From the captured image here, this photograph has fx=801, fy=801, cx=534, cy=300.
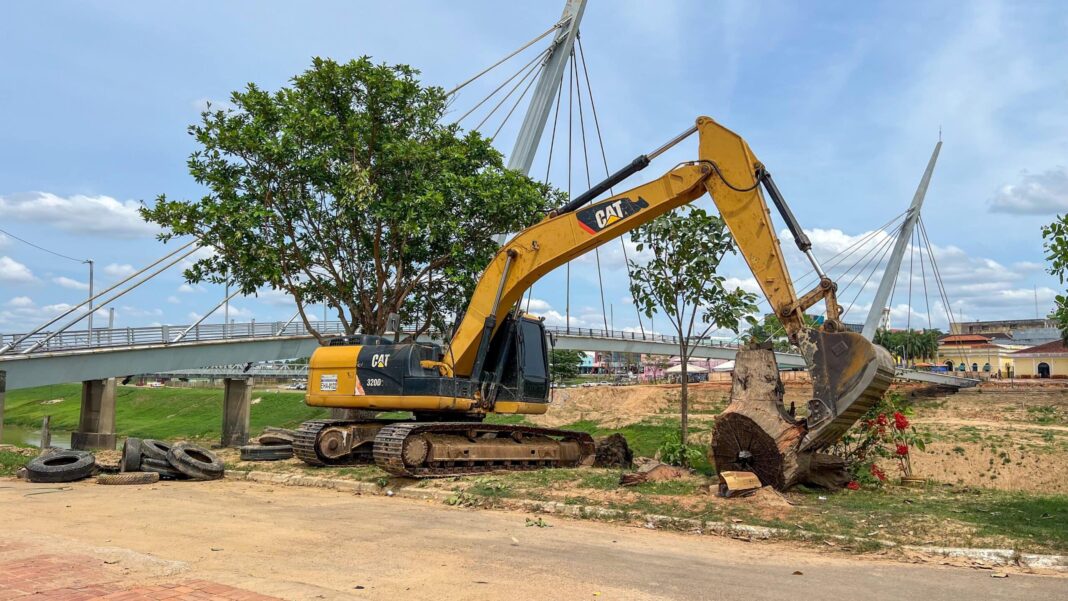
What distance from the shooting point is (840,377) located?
1058 cm

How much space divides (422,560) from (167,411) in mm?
56224

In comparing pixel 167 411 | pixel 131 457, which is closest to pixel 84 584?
pixel 131 457

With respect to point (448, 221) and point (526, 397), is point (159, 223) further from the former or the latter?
point (526, 397)

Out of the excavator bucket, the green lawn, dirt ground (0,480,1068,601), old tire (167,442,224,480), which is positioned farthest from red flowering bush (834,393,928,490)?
the green lawn

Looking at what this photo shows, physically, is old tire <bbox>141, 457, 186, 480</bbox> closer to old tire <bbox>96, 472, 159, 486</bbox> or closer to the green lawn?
old tire <bbox>96, 472, 159, 486</bbox>

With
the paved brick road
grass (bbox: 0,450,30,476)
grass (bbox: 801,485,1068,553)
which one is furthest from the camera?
grass (bbox: 0,450,30,476)

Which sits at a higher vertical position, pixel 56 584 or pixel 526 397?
pixel 526 397

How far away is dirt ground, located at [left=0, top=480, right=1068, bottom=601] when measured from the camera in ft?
21.5

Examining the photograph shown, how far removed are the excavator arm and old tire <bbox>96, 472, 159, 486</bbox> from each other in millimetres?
6028

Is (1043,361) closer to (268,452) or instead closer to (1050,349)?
(1050,349)

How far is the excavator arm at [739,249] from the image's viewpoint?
10.6m

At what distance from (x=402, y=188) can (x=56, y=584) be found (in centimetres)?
1600

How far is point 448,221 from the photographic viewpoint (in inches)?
823

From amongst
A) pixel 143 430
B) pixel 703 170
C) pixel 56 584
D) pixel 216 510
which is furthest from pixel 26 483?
pixel 143 430
